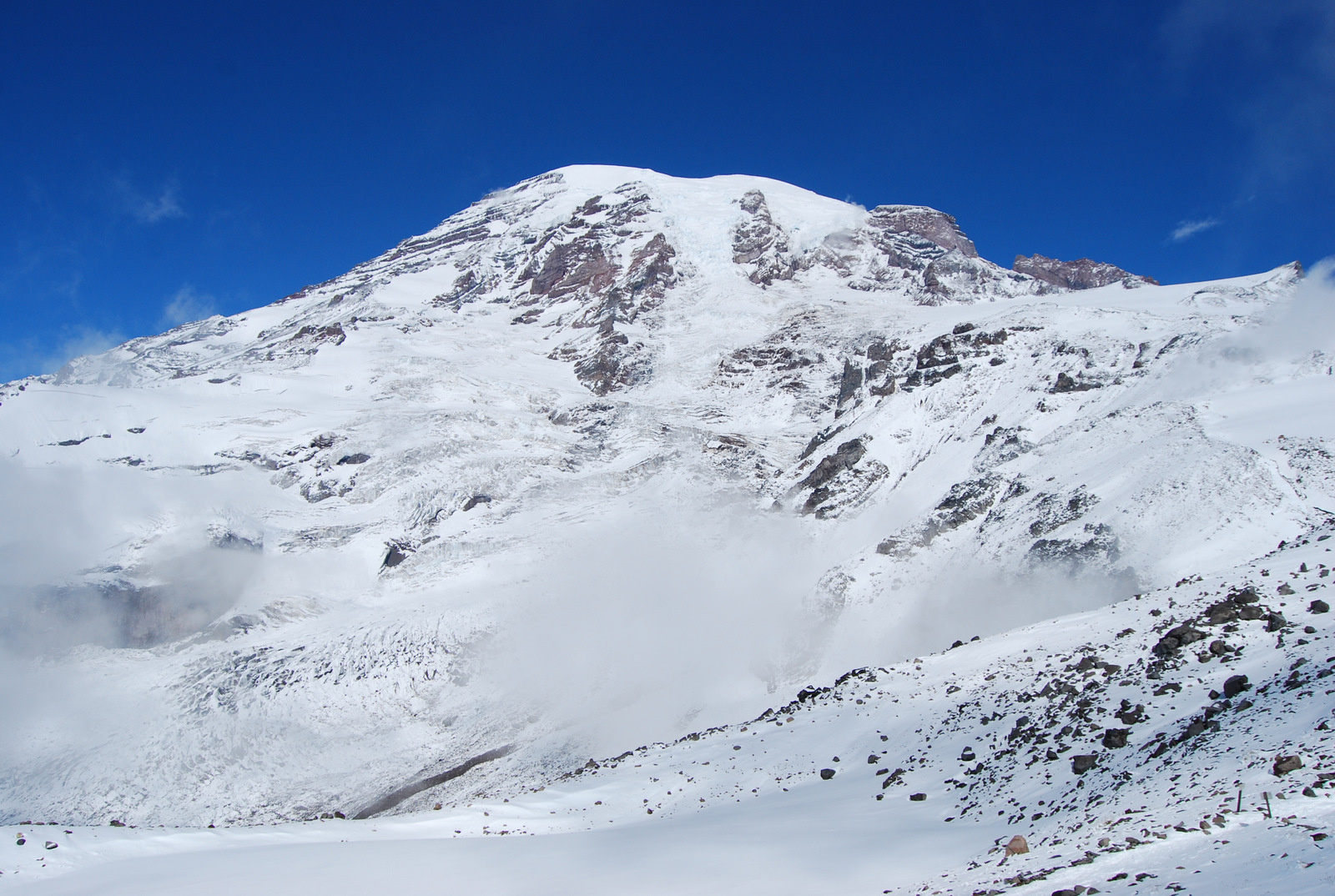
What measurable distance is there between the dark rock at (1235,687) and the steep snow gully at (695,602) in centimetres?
12

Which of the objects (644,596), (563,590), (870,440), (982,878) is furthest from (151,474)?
(982,878)

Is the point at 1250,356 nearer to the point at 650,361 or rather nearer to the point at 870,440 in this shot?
the point at 870,440

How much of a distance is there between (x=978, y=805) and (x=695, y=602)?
58879 millimetres

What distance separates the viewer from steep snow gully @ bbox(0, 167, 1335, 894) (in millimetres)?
15898

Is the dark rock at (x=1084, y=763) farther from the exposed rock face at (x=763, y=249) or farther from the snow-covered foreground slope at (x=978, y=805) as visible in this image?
the exposed rock face at (x=763, y=249)

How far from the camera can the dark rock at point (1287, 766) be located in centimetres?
1179

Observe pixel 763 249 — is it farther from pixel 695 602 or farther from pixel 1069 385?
pixel 695 602

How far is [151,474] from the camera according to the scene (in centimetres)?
10831

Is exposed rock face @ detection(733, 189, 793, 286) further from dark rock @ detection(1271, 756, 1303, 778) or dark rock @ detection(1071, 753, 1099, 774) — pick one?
dark rock @ detection(1271, 756, 1303, 778)

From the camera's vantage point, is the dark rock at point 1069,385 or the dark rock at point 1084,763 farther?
Result: the dark rock at point 1069,385

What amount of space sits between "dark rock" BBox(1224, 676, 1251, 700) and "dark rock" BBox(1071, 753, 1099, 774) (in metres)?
3.03

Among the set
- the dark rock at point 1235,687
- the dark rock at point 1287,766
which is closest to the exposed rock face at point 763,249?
the dark rock at point 1235,687

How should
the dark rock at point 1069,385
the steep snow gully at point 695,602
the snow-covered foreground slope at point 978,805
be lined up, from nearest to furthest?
the snow-covered foreground slope at point 978,805 → the steep snow gully at point 695,602 → the dark rock at point 1069,385

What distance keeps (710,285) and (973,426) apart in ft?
351
